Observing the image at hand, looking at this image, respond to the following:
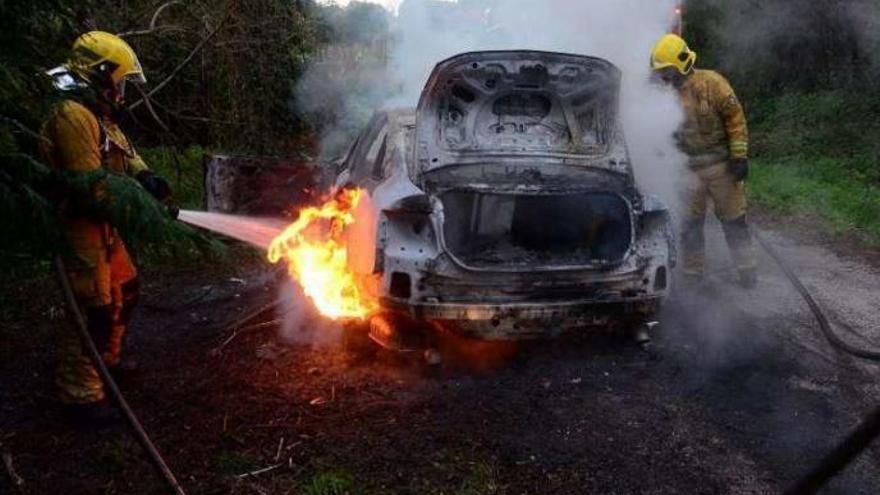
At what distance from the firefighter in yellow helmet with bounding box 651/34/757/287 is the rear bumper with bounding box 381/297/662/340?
2.28 m

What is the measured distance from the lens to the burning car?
15.2 ft

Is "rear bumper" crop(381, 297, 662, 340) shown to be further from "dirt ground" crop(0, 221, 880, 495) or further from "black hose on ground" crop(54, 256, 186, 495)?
"black hose on ground" crop(54, 256, 186, 495)

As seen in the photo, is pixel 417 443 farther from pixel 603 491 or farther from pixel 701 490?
pixel 701 490

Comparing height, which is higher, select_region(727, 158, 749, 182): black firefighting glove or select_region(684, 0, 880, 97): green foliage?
select_region(684, 0, 880, 97): green foliage

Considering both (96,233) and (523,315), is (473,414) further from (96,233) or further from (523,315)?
(96,233)

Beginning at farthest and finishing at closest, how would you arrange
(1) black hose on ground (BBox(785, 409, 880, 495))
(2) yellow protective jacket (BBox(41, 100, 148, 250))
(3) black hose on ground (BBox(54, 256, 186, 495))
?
(2) yellow protective jacket (BBox(41, 100, 148, 250))
(3) black hose on ground (BBox(54, 256, 186, 495))
(1) black hose on ground (BBox(785, 409, 880, 495))

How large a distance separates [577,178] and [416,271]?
1.41m

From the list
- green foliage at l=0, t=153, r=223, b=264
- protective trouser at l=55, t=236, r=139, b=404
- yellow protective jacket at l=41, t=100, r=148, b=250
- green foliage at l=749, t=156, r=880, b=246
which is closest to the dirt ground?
protective trouser at l=55, t=236, r=139, b=404

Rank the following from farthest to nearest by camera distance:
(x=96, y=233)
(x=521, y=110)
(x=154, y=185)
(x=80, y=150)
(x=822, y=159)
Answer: (x=822, y=159), (x=521, y=110), (x=154, y=185), (x=96, y=233), (x=80, y=150)

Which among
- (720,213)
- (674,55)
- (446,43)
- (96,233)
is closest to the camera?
(96,233)

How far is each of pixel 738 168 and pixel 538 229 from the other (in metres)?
1.92

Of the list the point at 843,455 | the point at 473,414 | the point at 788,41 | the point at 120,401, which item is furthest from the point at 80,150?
the point at 788,41

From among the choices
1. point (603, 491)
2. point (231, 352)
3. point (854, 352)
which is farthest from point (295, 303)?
point (854, 352)

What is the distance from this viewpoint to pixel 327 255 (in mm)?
5500
